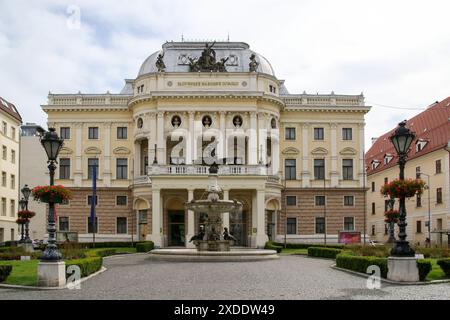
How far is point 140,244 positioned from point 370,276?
1158 inches

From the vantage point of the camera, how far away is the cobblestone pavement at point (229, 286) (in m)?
19.0

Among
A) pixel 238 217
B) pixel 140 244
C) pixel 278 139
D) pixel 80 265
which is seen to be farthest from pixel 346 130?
pixel 80 265

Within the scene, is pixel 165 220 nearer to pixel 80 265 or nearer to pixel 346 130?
pixel 346 130

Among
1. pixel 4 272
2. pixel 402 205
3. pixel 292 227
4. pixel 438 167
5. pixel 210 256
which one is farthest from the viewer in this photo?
pixel 292 227

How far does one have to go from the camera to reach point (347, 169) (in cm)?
6688

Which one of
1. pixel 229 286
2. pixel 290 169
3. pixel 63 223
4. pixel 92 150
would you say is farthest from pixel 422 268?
pixel 63 223

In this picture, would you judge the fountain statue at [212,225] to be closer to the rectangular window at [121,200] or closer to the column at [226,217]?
the column at [226,217]

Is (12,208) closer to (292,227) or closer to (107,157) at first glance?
(107,157)

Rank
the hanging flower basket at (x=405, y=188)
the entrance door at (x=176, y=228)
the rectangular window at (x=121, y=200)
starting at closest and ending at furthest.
→ the hanging flower basket at (x=405, y=188)
the entrance door at (x=176, y=228)
the rectangular window at (x=121, y=200)

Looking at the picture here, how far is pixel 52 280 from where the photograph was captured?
21406 millimetres

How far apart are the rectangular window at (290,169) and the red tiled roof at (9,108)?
31.1 metres

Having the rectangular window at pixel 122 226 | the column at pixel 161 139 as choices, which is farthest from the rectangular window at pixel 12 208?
the column at pixel 161 139

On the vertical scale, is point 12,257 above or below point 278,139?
below

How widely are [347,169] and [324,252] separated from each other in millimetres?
26330
